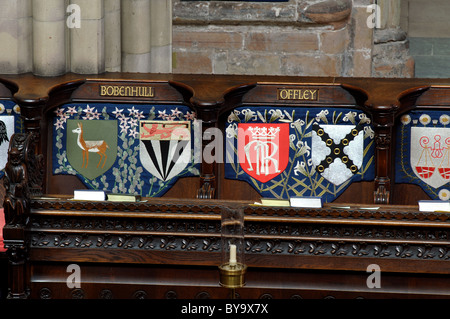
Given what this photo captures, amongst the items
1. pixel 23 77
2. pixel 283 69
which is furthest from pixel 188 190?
pixel 283 69

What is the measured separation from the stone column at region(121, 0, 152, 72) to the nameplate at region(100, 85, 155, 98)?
106 centimetres

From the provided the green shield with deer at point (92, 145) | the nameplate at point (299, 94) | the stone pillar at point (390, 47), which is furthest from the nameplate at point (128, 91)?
the stone pillar at point (390, 47)

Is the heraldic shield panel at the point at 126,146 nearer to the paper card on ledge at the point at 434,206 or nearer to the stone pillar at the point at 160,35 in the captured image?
the stone pillar at the point at 160,35

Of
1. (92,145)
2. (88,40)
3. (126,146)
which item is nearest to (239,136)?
(126,146)

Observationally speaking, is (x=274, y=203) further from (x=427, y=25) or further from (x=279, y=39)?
(x=427, y=25)

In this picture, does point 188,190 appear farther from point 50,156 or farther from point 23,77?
point 23,77

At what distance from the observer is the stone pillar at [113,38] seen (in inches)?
291

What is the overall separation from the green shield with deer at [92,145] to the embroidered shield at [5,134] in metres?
0.37

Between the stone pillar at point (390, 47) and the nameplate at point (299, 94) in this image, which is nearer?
the nameplate at point (299, 94)

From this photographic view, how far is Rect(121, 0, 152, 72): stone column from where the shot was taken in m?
7.56

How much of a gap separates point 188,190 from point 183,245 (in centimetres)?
158

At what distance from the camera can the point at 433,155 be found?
6.36 meters

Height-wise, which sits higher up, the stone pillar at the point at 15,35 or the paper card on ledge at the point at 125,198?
the stone pillar at the point at 15,35

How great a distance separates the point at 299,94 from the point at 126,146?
1.15 m
